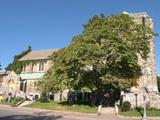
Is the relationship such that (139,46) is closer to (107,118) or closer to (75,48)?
(75,48)

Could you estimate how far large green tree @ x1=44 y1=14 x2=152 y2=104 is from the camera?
46156 millimetres

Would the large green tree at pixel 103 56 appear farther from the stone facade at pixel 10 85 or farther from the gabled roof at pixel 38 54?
the gabled roof at pixel 38 54

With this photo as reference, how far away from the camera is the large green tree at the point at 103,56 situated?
46.2m

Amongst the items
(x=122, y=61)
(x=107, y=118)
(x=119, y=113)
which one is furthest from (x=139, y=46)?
(x=107, y=118)

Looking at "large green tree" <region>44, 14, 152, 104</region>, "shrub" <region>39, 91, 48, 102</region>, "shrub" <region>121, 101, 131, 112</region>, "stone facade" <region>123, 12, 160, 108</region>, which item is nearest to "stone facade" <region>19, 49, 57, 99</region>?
"shrub" <region>39, 91, 48, 102</region>

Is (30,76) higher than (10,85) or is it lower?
higher

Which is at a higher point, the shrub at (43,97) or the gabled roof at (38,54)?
the gabled roof at (38,54)

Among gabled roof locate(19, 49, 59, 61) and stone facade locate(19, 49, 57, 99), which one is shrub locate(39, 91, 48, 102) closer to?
stone facade locate(19, 49, 57, 99)

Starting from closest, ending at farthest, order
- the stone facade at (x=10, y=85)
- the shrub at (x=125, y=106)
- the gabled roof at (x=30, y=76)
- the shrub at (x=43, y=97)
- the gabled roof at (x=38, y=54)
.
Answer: the shrub at (x=125, y=106)
the shrub at (x=43, y=97)
the stone facade at (x=10, y=85)
the gabled roof at (x=30, y=76)
the gabled roof at (x=38, y=54)

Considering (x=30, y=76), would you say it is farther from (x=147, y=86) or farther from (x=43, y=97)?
(x=147, y=86)

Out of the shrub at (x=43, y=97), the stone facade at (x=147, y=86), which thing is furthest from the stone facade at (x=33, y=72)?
the stone facade at (x=147, y=86)

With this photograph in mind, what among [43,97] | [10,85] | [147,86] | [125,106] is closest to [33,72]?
[10,85]

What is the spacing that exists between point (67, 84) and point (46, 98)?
1735cm

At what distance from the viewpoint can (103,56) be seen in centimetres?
4644
